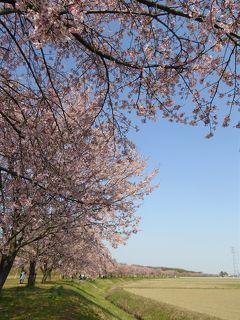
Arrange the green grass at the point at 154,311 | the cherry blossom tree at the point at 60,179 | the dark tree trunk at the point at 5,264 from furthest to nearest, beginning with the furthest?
the green grass at the point at 154,311
the dark tree trunk at the point at 5,264
the cherry blossom tree at the point at 60,179

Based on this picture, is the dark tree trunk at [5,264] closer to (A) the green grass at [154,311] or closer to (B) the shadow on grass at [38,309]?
(B) the shadow on grass at [38,309]

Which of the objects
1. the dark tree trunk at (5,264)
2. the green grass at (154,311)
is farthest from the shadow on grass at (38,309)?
the green grass at (154,311)

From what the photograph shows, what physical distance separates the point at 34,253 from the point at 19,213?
9.72 metres

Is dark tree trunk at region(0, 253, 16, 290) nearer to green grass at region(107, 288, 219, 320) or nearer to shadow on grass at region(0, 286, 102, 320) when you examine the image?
shadow on grass at region(0, 286, 102, 320)

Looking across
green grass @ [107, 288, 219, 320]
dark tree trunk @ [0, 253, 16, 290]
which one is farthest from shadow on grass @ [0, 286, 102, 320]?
green grass @ [107, 288, 219, 320]

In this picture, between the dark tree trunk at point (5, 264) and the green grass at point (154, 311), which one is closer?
the dark tree trunk at point (5, 264)

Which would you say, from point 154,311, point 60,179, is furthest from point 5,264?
point 154,311

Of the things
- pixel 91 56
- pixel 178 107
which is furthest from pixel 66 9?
pixel 178 107

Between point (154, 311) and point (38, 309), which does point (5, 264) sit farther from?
point (154, 311)

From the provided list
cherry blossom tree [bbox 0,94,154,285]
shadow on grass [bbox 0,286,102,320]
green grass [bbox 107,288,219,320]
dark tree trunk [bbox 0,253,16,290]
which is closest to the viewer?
cherry blossom tree [bbox 0,94,154,285]

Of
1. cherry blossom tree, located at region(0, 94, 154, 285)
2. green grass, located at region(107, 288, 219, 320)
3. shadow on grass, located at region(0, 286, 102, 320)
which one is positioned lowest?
shadow on grass, located at region(0, 286, 102, 320)

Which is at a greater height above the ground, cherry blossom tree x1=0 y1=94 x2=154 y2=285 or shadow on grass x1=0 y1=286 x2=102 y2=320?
cherry blossom tree x1=0 y1=94 x2=154 y2=285

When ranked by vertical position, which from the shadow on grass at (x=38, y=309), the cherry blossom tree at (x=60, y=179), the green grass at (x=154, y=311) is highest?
the cherry blossom tree at (x=60, y=179)

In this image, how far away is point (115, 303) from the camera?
4288 cm
